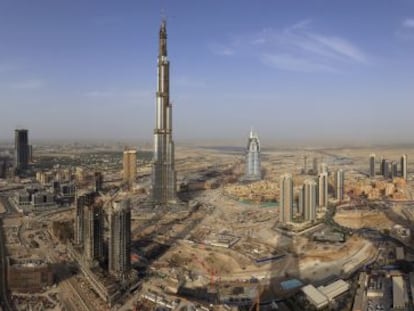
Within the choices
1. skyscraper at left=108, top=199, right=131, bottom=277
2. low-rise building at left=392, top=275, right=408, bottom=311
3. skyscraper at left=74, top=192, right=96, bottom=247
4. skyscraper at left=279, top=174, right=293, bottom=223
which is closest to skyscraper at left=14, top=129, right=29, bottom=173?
skyscraper at left=74, top=192, right=96, bottom=247

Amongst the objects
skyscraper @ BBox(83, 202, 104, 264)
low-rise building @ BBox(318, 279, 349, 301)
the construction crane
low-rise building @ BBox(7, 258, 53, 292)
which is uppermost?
skyscraper @ BBox(83, 202, 104, 264)

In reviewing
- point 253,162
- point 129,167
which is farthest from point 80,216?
point 253,162

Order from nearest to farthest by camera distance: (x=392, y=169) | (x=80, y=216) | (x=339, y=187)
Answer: (x=80, y=216) < (x=339, y=187) < (x=392, y=169)

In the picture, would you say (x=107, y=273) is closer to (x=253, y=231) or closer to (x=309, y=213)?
(x=253, y=231)

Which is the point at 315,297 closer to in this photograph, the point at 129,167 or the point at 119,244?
the point at 119,244

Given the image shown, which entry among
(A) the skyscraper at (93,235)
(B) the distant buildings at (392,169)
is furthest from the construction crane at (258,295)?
(B) the distant buildings at (392,169)

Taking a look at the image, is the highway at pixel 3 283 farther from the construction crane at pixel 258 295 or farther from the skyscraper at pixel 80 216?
the construction crane at pixel 258 295

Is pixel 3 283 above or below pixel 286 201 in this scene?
below

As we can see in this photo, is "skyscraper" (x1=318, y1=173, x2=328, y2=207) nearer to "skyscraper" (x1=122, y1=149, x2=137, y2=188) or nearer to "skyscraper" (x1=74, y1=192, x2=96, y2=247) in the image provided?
"skyscraper" (x1=74, y1=192, x2=96, y2=247)
